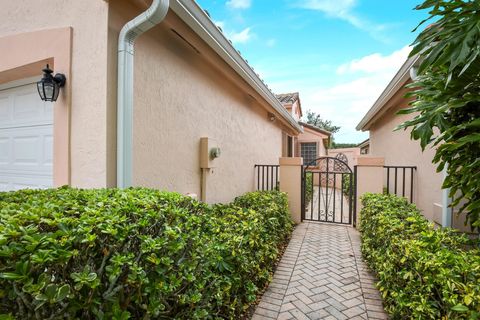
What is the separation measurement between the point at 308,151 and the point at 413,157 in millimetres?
13894

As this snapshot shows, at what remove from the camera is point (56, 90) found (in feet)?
10.5

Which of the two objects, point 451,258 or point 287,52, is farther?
point 287,52

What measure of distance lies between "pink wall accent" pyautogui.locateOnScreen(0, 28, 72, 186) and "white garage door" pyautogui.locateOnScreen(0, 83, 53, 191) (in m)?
0.54

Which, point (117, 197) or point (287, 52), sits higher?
point (287, 52)

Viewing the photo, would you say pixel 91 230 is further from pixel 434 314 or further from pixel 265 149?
pixel 265 149

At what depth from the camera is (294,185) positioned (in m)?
7.83

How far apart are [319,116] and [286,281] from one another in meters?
45.9

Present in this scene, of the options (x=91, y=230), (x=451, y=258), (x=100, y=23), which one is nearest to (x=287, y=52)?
(x=100, y=23)

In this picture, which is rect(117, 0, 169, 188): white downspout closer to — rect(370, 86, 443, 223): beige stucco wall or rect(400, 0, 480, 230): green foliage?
rect(400, 0, 480, 230): green foliage

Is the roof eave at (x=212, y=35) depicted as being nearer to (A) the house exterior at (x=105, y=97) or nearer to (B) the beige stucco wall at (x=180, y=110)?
(A) the house exterior at (x=105, y=97)

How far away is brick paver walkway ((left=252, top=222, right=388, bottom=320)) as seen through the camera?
329 centimetres

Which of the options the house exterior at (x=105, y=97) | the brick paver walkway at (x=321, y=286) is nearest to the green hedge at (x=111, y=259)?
the house exterior at (x=105, y=97)

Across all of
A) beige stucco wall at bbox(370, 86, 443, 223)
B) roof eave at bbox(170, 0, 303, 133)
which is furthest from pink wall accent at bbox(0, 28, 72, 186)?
beige stucco wall at bbox(370, 86, 443, 223)

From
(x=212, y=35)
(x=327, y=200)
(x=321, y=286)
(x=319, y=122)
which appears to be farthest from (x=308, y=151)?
(x=319, y=122)
